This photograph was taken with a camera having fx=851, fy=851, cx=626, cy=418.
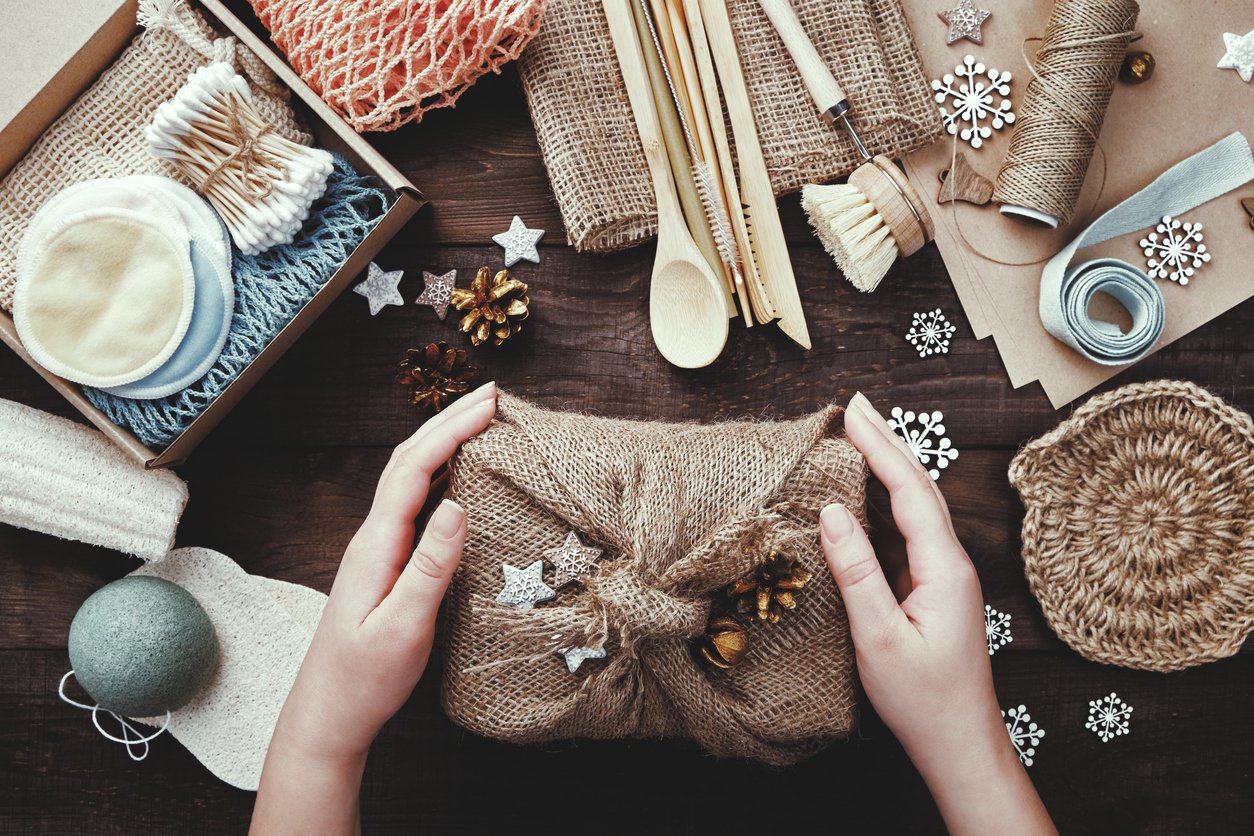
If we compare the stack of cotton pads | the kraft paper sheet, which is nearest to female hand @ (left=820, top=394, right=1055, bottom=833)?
the kraft paper sheet

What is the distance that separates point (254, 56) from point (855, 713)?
2.74 feet

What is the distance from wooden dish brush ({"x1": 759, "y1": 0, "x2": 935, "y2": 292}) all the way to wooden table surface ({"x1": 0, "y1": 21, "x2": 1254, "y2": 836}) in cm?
4

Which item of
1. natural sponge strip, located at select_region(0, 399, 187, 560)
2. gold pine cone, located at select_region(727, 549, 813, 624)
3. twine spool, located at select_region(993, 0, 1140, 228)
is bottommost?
twine spool, located at select_region(993, 0, 1140, 228)

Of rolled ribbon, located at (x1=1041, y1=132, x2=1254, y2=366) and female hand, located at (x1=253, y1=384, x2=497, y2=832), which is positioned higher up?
female hand, located at (x1=253, y1=384, x2=497, y2=832)

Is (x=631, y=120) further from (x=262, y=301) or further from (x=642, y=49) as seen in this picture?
(x=262, y=301)

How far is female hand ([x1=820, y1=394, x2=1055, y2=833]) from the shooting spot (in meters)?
0.67

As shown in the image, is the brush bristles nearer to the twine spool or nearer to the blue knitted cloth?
the twine spool

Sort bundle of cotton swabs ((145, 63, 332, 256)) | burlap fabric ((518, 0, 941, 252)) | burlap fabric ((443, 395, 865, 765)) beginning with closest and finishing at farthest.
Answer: burlap fabric ((443, 395, 865, 765)) → bundle of cotton swabs ((145, 63, 332, 256)) → burlap fabric ((518, 0, 941, 252))

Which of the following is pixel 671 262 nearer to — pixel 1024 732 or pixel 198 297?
pixel 198 297

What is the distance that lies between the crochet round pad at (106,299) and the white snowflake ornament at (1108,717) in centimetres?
102

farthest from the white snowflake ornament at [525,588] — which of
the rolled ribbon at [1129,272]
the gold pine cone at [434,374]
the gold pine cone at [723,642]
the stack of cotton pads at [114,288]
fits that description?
the rolled ribbon at [1129,272]

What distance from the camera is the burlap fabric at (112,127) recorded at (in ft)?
2.68

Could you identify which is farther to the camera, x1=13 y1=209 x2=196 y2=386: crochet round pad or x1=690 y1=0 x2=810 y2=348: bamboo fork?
x1=690 y1=0 x2=810 y2=348: bamboo fork

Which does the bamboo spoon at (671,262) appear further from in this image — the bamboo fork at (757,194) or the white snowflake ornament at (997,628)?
the white snowflake ornament at (997,628)
